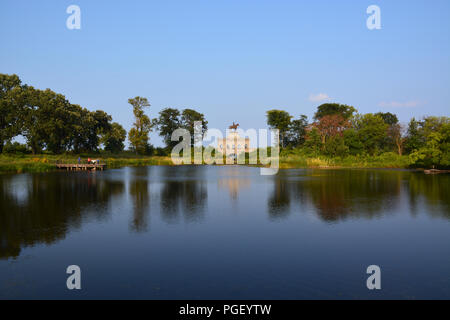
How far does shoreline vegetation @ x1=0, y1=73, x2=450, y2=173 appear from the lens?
5560 cm

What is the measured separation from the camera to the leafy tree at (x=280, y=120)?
92694 millimetres

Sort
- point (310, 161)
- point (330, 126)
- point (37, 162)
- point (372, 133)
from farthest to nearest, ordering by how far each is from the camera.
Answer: point (330, 126) → point (372, 133) → point (310, 161) → point (37, 162)

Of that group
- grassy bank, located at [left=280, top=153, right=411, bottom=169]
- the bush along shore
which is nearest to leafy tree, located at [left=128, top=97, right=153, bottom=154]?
the bush along shore

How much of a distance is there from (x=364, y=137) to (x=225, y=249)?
7164cm

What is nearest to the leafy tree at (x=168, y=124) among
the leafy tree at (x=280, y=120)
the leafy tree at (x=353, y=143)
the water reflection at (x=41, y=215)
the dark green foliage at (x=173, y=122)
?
the dark green foliage at (x=173, y=122)

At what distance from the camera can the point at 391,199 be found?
21125 mm

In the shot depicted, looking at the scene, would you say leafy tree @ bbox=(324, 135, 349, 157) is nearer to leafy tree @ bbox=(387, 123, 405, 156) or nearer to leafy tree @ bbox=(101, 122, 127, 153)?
leafy tree @ bbox=(387, 123, 405, 156)

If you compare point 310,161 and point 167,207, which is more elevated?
point 310,161

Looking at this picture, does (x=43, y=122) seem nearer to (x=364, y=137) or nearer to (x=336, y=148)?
(x=336, y=148)

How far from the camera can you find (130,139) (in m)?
93.4

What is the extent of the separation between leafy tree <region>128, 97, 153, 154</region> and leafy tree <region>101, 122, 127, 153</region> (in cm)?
327

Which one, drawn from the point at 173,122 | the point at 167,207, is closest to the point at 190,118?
the point at 173,122

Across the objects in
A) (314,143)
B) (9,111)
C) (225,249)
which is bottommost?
(225,249)

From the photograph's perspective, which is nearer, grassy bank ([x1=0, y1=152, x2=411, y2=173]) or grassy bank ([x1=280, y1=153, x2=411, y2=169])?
grassy bank ([x1=0, y1=152, x2=411, y2=173])
